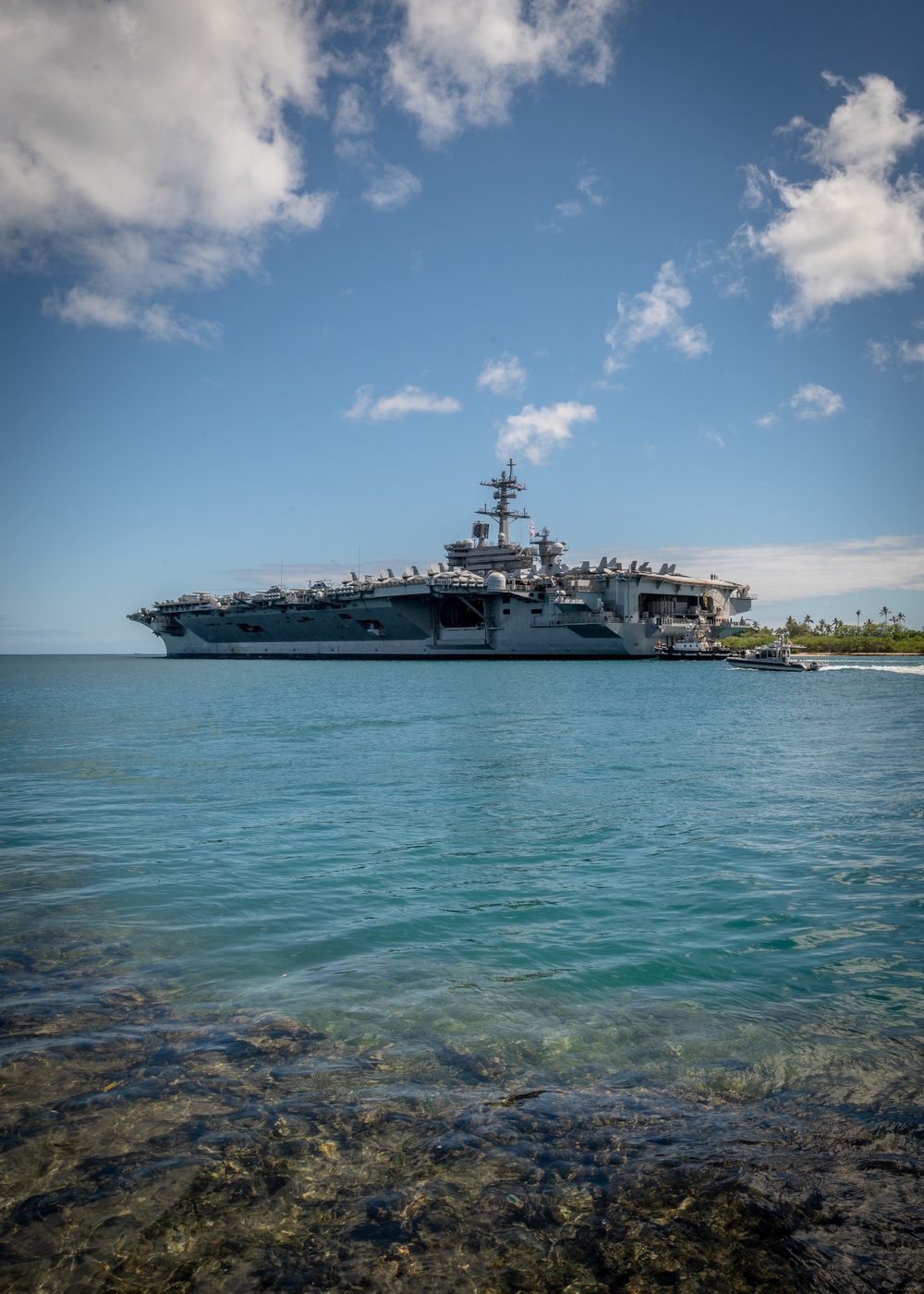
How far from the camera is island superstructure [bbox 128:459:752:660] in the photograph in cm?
Result: 6203

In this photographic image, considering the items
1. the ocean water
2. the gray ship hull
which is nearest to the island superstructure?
the gray ship hull

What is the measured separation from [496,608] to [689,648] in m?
17.1

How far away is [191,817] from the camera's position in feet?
39.6

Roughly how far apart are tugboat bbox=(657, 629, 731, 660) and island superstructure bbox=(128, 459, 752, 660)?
474 millimetres

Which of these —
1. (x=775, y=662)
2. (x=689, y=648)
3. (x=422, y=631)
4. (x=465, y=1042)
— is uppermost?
(x=422, y=631)

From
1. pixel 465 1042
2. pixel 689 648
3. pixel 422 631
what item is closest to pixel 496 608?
pixel 422 631

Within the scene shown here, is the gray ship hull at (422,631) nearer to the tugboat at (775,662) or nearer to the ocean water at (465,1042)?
the tugboat at (775,662)

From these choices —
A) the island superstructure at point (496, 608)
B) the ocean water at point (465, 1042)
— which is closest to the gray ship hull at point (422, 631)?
the island superstructure at point (496, 608)

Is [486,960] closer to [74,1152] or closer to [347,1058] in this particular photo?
[347,1058]

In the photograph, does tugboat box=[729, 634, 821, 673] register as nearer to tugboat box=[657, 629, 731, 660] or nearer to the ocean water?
tugboat box=[657, 629, 731, 660]

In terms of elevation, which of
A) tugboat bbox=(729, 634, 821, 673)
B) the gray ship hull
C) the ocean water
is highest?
the gray ship hull

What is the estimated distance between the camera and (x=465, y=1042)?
4754 mm

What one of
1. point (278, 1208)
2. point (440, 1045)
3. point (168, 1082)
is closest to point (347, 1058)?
point (440, 1045)

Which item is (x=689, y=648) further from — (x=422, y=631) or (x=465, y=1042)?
(x=465, y=1042)
